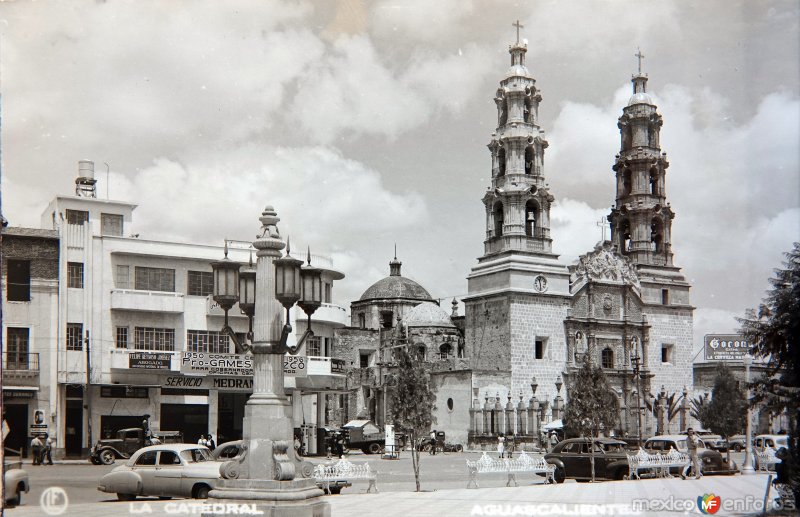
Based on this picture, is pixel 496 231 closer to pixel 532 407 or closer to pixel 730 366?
pixel 532 407

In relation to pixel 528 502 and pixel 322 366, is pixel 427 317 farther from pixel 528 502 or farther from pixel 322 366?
pixel 528 502

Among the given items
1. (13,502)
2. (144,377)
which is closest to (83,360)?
(144,377)

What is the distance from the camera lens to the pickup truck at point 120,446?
32.3 m

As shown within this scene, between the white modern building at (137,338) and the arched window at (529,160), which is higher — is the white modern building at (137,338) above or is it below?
below

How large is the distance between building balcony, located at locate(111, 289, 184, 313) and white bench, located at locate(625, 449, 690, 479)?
20029mm

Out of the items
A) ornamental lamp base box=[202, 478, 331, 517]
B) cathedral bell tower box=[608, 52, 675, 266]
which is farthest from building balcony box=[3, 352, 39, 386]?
cathedral bell tower box=[608, 52, 675, 266]

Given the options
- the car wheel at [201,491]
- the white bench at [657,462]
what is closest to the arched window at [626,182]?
the white bench at [657,462]

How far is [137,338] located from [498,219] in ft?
87.1

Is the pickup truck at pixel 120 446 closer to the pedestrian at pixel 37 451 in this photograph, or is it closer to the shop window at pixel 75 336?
the pedestrian at pixel 37 451

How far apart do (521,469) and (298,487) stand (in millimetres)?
12907

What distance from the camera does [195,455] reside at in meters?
19.8

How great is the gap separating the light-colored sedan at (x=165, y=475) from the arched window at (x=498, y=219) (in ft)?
129

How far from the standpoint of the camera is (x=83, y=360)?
36.2 m

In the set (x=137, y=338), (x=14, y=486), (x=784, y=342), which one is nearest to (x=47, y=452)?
(x=137, y=338)
